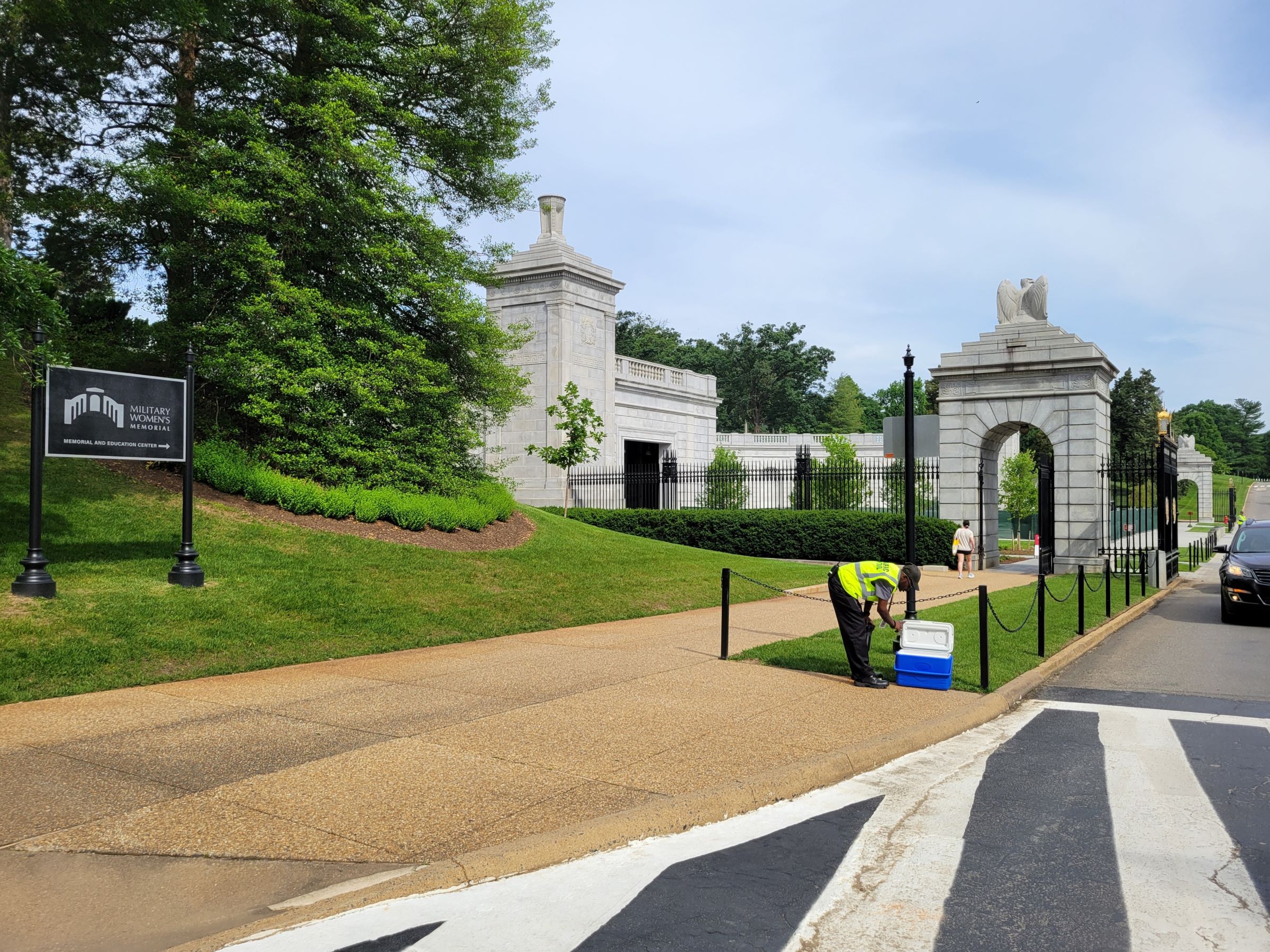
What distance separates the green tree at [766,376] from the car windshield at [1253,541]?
78.3m

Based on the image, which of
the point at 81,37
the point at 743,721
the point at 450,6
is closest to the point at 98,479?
the point at 81,37

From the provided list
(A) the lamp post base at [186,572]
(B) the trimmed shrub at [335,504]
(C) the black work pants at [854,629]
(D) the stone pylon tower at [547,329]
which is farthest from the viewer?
(D) the stone pylon tower at [547,329]

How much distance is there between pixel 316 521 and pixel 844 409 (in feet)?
292

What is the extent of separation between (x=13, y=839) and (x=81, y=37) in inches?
671

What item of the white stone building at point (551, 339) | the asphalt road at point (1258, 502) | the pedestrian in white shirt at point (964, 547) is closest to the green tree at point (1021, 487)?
the pedestrian in white shirt at point (964, 547)

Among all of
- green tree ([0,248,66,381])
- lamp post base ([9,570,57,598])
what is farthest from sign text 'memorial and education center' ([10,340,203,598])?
green tree ([0,248,66,381])

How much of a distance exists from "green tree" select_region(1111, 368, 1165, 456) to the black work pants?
69198 mm

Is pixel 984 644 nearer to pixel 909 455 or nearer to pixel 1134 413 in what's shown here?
pixel 909 455

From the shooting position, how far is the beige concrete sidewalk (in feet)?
16.5

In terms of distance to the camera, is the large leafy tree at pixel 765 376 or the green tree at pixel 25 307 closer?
the green tree at pixel 25 307

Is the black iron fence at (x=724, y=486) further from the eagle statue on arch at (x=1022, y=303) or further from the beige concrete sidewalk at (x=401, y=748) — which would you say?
the beige concrete sidewalk at (x=401, y=748)

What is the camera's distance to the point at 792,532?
26.0 metres

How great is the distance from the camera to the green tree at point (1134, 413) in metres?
73.2

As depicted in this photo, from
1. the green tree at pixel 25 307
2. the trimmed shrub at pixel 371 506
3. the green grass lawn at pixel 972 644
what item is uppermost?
the green tree at pixel 25 307
